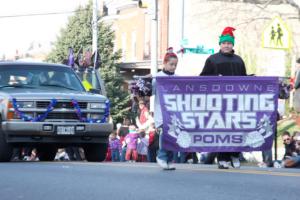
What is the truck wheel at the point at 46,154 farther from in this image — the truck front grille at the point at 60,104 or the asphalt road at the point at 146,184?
the asphalt road at the point at 146,184

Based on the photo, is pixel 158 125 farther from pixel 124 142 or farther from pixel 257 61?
pixel 257 61

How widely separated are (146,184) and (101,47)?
117 ft

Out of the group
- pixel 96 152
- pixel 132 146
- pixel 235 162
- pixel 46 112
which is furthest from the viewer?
pixel 132 146

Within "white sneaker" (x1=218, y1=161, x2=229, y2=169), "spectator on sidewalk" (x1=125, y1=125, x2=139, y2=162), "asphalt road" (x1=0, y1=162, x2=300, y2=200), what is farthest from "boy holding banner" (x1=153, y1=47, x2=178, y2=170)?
"spectator on sidewalk" (x1=125, y1=125, x2=139, y2=162)

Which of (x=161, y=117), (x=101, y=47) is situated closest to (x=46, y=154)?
(x=161, y=117)

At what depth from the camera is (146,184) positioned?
32.8 feet

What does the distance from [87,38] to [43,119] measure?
31444 mm

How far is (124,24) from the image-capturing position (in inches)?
1946

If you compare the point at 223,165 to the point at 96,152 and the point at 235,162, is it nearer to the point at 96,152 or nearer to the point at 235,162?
the point at 235,162

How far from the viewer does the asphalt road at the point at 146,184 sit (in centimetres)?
891

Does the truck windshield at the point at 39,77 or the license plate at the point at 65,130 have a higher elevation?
the truck windshield at the point at 39,77

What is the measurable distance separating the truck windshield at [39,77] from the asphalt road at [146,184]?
4067 mm

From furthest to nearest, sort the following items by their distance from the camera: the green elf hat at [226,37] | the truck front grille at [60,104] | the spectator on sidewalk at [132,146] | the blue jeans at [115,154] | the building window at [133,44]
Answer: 1. the building window at [133,44]
2. the blue jeans at [115,154]
3. the spectator on sidewalk at [132,146]
4. the truck front grille at [60,104]
5. the green elf hat at [226,37]

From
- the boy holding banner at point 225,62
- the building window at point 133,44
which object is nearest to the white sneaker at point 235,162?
the boy holding banner at point 225,62
